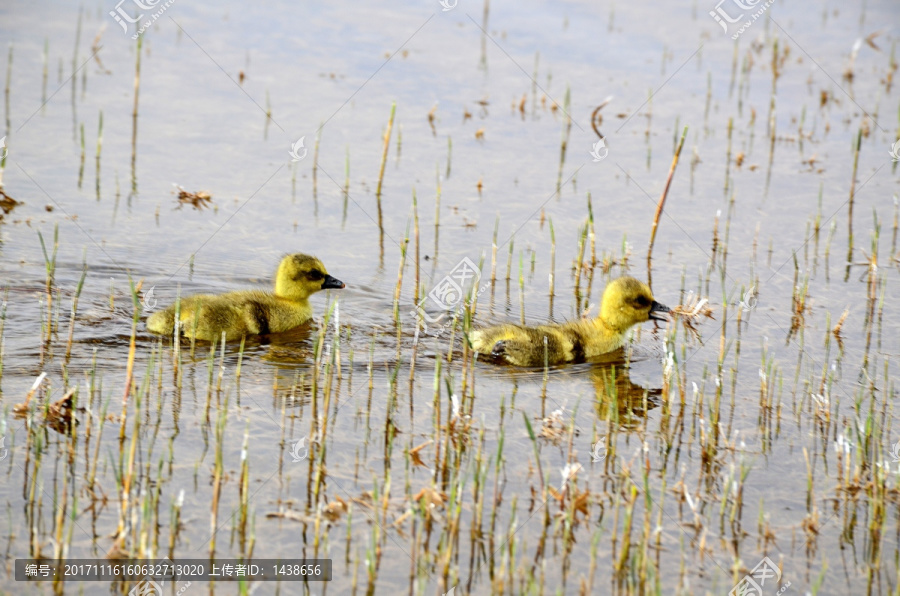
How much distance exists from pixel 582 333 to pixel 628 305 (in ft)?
1.31

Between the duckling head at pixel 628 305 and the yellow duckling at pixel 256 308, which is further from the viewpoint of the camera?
the duckling head at pixel 628 305

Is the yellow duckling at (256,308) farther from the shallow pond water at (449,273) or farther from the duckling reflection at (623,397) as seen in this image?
the duckling reflection at (623,397)

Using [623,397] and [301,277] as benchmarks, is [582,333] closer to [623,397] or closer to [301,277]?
[623,397]

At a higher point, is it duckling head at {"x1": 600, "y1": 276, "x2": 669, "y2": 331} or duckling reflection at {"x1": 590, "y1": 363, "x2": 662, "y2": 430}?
duckling head at {"x1": 600, "y1": 276, "x2": 669, "y2": 331}

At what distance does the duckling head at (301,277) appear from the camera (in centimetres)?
844

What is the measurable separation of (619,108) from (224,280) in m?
6.25

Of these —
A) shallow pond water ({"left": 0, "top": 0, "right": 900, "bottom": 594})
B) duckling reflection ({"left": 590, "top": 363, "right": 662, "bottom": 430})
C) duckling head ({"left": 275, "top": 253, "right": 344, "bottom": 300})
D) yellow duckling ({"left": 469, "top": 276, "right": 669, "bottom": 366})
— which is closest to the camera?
shallow pond water ({"left": 0, "top": 0, "right": 900, "bottom": 594})

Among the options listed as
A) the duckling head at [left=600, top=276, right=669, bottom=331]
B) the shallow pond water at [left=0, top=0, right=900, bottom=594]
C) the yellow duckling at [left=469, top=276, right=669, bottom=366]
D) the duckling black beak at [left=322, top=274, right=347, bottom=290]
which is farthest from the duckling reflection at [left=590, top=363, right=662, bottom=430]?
the duckling black beak at [left=322, top=274, right=347, bottom=290]

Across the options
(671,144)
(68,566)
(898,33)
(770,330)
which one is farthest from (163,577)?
(898,33)

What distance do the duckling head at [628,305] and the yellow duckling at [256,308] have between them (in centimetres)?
207

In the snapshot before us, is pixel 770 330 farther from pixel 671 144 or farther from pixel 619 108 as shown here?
pixel 619 108

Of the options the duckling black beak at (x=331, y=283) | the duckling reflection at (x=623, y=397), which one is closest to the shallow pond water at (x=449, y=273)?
the duckling reflection at (x=623, y=397)

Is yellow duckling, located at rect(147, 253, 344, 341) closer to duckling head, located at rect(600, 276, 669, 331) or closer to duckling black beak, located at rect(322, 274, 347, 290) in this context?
duckling black beak, located at rect(322, 274, 347, 290)

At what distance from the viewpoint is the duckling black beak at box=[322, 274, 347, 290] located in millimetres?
8453
